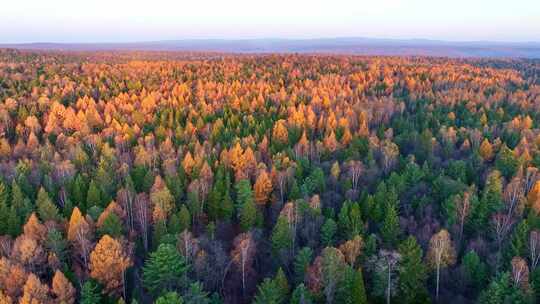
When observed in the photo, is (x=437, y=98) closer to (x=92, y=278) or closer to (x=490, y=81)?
(x=490, y=81)

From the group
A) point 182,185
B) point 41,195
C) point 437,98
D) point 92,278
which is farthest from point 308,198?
point 437,98

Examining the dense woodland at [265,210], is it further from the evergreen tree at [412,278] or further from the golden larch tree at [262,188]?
the golden larch tree at [262,188]

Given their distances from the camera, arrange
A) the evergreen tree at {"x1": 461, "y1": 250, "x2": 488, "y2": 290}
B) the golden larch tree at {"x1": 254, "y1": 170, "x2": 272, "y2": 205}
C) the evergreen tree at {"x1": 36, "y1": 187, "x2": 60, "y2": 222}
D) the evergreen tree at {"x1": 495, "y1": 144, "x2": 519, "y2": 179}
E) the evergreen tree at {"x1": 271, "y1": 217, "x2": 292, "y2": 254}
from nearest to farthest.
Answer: the evergreen tree at {"x1": 461, "y1": 250, "x2": 488, "y2": 290} < the evergreen tree at {"x1": 271, "y1": 217, "x2": 292, "y2": 254} < the evergreen tree at {"x1": 36, "y1": 187, "x2": 60, "y2": 222} < the golden larch tree at {"x1": 254, "y1": 170, "x2": 272, "y2": 205} < the evergreen tree at {"x1": 495, "y1": 144, "x2": 519, "y2": 179}

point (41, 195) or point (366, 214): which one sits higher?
point (41, 195)

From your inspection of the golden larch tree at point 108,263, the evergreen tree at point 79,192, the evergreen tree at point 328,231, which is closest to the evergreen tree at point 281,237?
the evergreen tree at point 328,231

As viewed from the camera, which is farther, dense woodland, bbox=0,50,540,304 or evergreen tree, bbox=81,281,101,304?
dense woodland, bbox=0,50,540,304

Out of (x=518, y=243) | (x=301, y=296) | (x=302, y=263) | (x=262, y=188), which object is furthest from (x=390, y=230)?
(x=262, y=188)

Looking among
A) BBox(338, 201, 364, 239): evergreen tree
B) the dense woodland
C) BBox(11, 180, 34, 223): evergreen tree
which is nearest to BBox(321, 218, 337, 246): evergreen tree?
the dense woodland

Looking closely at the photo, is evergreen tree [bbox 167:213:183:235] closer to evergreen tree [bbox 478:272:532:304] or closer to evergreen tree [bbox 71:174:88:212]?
evergreen tree [bbox 71:174:88:212]
